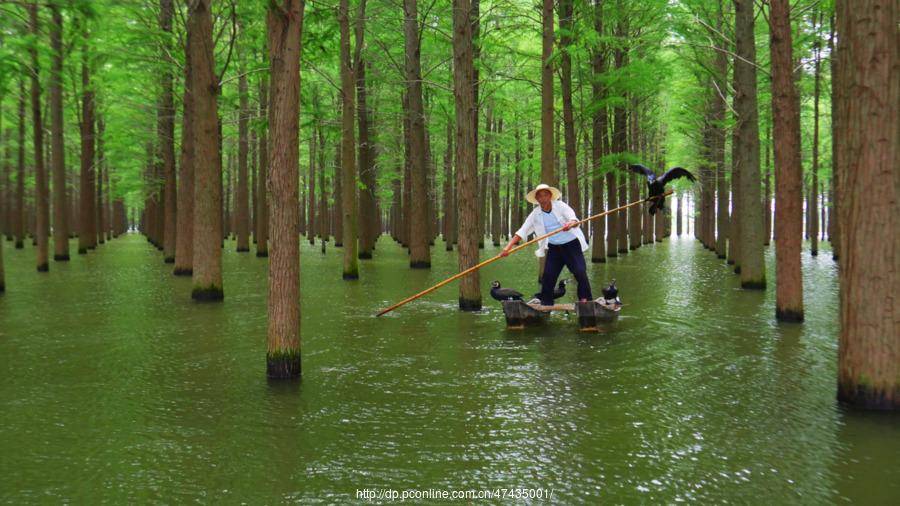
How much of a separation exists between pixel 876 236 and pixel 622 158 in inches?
598

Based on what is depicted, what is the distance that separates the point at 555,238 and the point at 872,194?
5.00m

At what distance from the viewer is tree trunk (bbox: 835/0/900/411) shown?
16.6 feet

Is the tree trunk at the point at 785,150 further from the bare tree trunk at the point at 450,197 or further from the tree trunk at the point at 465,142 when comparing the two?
the bare tree trunk at the point at 450,197

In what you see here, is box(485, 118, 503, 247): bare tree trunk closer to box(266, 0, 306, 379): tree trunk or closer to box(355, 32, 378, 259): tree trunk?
box(355, 32, 378, 259): tree trunk

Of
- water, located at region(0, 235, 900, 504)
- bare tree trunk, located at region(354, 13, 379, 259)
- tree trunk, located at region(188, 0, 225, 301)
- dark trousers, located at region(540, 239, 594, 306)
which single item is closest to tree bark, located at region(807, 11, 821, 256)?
dark trousers, located at region(540, 239, 594, 306)

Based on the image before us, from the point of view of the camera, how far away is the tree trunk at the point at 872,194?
506 centimetres

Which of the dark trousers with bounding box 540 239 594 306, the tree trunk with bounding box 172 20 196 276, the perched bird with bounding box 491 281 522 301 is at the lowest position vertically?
the perched bird with bounding box 491 281 522 301

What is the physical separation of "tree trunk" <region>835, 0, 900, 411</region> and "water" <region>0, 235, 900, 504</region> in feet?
1.79

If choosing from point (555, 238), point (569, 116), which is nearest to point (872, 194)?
point (555, 238)

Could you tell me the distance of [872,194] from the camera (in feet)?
16.7

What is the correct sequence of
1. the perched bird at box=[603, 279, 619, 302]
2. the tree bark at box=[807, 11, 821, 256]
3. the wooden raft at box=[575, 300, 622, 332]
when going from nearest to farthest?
1. the wooden raft at box=[575, 300, 622, 332]
2. the perched bird at box=[603, 279, 619, 302]
3. the tree bark at box=[807, 11, 821, 256]

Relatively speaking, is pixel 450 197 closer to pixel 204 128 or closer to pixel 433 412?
pixel 204 128

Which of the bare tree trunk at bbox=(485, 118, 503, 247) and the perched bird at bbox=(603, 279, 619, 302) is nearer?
the perched bird at bbox=(603, 279, 619, 302)

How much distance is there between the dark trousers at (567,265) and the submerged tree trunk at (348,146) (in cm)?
795
